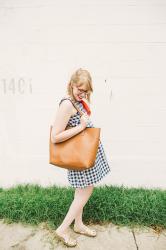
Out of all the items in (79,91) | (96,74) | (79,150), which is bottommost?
(79,150)

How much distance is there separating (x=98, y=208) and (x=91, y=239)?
35 cm

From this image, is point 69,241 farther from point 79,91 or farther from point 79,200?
point 79,91

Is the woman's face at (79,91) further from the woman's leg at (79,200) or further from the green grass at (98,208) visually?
the green grass at (98,208)

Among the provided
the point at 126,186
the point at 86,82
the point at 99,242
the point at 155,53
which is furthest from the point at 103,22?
the point at 99,242

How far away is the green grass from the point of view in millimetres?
3479

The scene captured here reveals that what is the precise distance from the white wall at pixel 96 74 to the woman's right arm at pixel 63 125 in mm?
1110

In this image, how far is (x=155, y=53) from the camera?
3707 mm

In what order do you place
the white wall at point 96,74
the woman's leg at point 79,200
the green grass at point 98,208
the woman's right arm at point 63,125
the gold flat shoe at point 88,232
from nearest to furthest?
the woman's right arm at point 63,125 → the woman's leg at point 79,200 → the gold flat shoe at point 88,232 → the green grass at point 98,208 → the white wall at point 96,74

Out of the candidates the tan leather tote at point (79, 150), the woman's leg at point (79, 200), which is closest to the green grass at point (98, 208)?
the woman's leg at point (79, 200)

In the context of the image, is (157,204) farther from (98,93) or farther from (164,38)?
(164,38)

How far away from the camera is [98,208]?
3510mm

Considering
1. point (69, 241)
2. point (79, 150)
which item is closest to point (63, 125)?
point (79, 150)

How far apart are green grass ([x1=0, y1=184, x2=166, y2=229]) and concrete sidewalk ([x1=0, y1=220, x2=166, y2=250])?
88mm

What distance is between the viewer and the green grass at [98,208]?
348 cm
